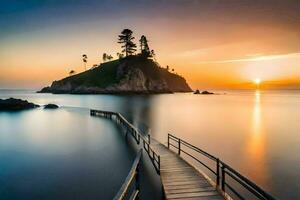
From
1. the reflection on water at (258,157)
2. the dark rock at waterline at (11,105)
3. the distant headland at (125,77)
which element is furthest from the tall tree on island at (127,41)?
the reflection on water at (258,157)

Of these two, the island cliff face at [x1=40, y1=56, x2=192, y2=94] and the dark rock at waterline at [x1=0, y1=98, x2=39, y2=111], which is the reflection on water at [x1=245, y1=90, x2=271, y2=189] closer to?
the dark rock at waterline at [x1=0, y1=98, x2=39, y2=111]

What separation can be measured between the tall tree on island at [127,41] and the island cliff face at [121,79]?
538 cm

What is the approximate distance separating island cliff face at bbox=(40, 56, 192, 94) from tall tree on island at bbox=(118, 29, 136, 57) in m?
5.38

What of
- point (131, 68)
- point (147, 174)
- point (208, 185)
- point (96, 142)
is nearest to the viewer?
point (208, 185)

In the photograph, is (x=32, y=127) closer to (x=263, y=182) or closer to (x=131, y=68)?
(x=263, y=182)

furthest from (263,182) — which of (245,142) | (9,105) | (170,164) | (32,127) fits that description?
(9,105)

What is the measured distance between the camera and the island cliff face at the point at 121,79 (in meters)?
164

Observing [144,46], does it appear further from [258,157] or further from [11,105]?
[258,157]

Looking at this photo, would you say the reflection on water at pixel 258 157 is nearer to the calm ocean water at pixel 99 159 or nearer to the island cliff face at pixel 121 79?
the calm ocean water at pixel 99 159

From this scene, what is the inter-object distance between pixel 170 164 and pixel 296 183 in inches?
388

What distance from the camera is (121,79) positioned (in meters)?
165

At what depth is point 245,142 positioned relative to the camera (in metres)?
33.3

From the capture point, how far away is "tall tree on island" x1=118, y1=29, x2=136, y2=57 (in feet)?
539

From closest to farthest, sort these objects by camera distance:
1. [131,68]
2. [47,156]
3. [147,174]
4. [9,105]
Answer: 1. [147,174]
2. [47,156]
3. [9,105]
4. [131,68]
